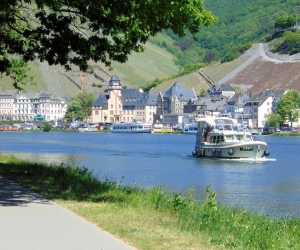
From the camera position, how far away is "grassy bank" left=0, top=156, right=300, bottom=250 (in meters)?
11.2

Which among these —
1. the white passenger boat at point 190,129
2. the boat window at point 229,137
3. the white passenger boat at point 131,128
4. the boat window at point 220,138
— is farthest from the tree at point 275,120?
the boat window at point 229,137

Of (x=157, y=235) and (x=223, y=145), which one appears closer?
(x=157, y=235)

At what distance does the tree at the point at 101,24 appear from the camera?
Result: 1444 cm

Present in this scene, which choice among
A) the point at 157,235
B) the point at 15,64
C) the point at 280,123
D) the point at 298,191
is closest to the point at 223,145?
A: the point at 298,191

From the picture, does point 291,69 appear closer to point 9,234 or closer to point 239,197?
point 239,197

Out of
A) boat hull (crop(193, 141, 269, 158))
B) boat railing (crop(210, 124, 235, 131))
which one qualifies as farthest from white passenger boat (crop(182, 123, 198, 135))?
boat hull (crop(193, 141, 269, 158))

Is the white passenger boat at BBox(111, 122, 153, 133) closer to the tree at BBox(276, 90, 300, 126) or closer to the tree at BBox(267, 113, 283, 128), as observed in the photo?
the tree at BBox(267, 113, 283, 128)

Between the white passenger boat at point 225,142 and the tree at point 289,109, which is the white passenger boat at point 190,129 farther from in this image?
the white passenger boat at point 225,142

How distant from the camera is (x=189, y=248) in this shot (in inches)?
413

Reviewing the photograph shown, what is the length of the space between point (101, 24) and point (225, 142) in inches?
1615

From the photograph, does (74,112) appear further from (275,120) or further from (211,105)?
(275,120)

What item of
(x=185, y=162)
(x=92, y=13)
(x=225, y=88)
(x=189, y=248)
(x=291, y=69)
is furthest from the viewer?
(x=291, y=69)

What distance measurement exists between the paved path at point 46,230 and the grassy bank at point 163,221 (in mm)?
358

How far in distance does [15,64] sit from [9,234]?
21586mm
